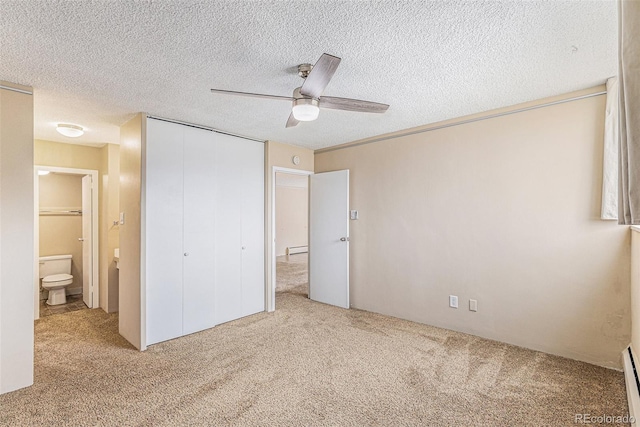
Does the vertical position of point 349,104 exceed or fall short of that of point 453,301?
it exceeds it

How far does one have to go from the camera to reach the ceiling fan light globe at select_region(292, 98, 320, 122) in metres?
2.12

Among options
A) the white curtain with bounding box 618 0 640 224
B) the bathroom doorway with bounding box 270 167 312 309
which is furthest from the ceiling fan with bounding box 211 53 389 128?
the bathroom doorway with bounding box 270 167 312 309

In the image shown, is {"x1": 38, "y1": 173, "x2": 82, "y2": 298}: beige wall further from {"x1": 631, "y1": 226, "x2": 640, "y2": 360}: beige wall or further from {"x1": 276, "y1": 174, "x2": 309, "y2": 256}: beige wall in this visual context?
{"x1": 631, "y1": 226, "x2": 640, "y2": 360}: beige wall

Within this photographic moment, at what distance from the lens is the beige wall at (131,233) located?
3.10m

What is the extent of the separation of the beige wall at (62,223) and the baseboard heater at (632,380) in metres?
6.78

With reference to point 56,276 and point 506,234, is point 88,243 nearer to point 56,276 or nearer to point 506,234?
point 56,276

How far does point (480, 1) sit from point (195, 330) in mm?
3847

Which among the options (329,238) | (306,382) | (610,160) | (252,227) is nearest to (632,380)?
(610,160)

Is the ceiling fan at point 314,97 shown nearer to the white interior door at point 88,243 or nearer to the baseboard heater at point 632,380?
the baseboard heater at point 632,380

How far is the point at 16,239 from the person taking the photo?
238 centimetres

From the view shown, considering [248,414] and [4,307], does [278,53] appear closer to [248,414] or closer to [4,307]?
[248,414]

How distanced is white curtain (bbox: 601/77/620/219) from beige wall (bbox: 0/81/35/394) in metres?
4.65

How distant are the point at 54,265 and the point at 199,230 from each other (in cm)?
312
